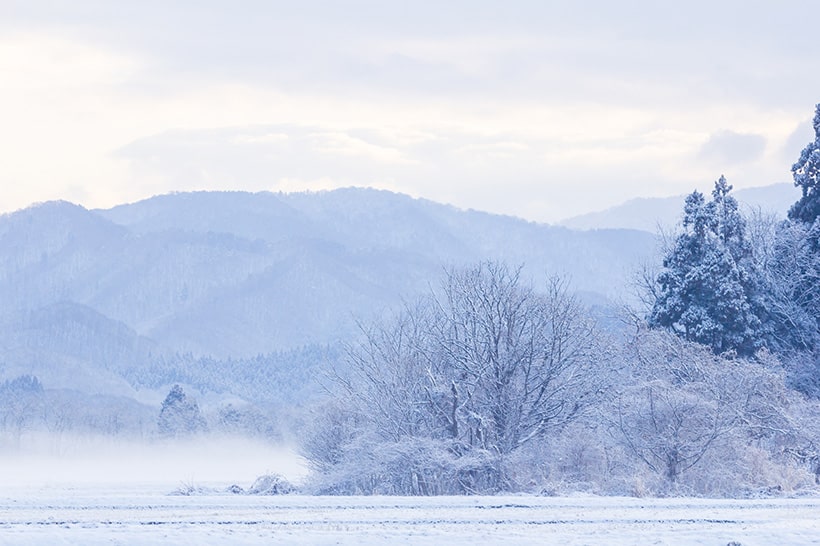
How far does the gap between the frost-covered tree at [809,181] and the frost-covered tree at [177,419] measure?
93170 mm

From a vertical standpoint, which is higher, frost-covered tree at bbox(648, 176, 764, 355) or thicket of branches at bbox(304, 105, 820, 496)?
frost-covered tree at bbox(648, 176, 764, 355)

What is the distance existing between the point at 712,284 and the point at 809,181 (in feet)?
24.3

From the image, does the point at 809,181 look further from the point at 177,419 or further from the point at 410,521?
the point at 177,419

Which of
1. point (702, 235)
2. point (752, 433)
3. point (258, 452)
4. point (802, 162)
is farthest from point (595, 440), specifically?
point (258, 452)

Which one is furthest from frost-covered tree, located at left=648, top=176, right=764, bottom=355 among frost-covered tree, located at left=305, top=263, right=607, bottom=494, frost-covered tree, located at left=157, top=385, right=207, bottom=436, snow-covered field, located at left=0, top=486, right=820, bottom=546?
frost-covered tree, located at left=157, top=385, right=207, bottom=436

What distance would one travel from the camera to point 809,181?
2041 inches

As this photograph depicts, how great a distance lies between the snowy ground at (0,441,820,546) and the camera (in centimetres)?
1914

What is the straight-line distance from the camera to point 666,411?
34688 millimetres

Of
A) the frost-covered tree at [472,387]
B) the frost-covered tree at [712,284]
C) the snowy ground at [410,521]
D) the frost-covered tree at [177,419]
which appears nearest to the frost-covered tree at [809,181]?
the frost-covered tree at [712,284]

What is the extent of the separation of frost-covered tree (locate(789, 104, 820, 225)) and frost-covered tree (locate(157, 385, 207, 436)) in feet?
306

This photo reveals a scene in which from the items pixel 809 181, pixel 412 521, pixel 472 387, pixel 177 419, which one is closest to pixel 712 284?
pixel 809 181

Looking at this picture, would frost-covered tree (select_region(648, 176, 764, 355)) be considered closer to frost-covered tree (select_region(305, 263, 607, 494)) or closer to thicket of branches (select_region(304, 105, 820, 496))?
thicket of branches (select_region(304, 105, 820, 496))

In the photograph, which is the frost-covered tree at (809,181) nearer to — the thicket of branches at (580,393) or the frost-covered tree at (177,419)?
the thicket of branches at (580,393)

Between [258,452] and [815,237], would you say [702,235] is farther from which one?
[258,452]
